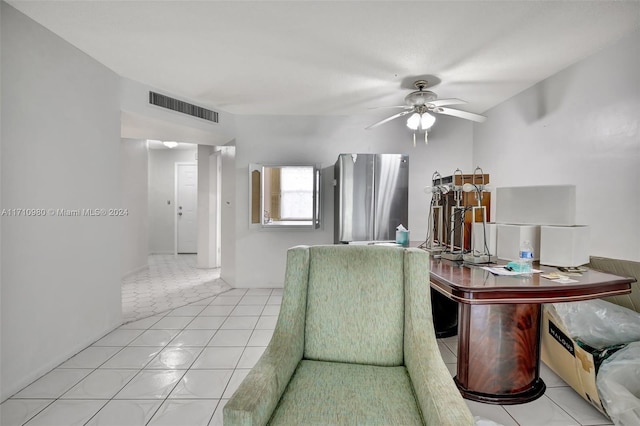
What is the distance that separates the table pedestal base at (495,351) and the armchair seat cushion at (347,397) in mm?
739

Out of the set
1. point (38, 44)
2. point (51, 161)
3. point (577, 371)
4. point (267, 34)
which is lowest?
point (577, 371)

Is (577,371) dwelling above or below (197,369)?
above

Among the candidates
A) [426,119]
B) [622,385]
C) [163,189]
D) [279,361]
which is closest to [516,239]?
[622,385]

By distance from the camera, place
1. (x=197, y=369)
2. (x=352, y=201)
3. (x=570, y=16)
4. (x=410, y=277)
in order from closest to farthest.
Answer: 1. (x=410, y=277)
2. (x=570, y=16)
3. (x=197, y=369)
4. (x=352, y=201)

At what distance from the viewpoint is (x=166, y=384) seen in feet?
6.97

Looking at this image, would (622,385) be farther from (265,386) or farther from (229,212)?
(229,212)

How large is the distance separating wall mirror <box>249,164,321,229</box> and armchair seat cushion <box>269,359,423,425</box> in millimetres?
3059

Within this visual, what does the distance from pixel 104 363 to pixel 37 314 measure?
0.61 m

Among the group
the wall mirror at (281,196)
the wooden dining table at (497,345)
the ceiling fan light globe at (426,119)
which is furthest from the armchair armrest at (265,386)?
the wall mirror at (281,196)

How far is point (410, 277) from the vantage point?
1430 millimetres

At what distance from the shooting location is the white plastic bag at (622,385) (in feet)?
5.14

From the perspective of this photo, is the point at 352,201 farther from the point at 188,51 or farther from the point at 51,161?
the point at 51,161

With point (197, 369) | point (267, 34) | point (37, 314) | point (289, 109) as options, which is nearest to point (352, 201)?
point (289, 109)

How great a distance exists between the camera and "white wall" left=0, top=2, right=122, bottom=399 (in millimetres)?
2037
